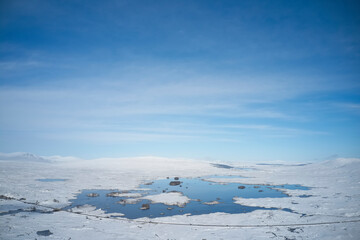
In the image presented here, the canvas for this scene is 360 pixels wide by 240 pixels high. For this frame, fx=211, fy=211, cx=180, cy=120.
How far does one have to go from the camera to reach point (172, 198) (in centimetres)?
2884

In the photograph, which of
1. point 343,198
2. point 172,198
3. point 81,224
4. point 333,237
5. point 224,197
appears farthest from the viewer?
point 224,197

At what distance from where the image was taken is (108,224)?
707 inches

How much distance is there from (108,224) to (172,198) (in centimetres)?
1215

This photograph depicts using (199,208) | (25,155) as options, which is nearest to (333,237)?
(199,208)

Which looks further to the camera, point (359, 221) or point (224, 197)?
point (224, 197)

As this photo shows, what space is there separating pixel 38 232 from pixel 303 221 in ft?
70.1

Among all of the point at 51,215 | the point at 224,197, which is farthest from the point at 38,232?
the point at 224,197

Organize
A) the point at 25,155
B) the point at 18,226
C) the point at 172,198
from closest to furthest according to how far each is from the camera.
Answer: the point at 18,226
the point at 172,198
the point at 25,155

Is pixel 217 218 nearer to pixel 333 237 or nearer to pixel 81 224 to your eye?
pixel 333 237

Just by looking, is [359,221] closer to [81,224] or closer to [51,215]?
[81,224]

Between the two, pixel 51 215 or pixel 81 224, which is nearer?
pixel 81 224

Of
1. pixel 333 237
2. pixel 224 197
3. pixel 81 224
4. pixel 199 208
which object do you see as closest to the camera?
pixel 333 237

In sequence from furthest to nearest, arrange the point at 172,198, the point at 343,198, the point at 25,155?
the point at 25,155 < the point at 172,198 < the point at 343,198

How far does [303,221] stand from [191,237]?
10465 mm
